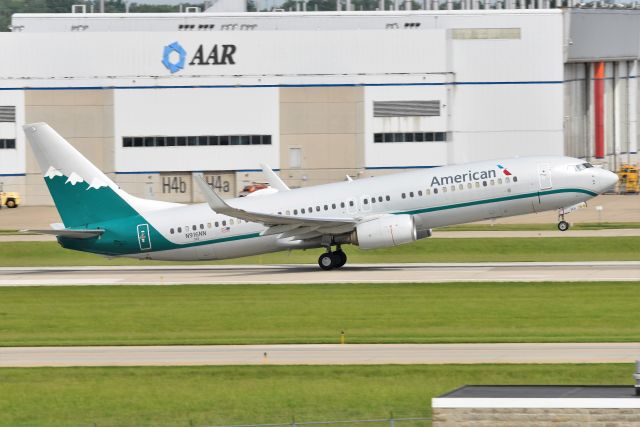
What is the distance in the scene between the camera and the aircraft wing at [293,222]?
172 ft

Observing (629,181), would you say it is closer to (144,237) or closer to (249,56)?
(249,56)

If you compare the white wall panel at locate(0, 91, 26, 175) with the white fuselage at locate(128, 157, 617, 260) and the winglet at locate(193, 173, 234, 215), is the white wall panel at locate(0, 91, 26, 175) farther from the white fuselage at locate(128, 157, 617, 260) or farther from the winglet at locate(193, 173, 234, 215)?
the winglet at locate(193, 173, 234, 215)

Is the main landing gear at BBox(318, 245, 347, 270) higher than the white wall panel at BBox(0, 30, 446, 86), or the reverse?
the white wall panel at BBox(0, 30, 446, 86)

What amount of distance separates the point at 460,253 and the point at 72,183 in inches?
817

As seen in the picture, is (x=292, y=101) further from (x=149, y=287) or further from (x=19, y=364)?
(x=19, y=364)

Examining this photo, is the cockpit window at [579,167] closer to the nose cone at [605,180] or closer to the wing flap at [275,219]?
the nose cone at [605,180]

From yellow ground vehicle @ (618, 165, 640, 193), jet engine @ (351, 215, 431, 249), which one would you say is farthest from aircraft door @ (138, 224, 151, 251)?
yellow ground vehicle @ (618, 165, 640, 193)

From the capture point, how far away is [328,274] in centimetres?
5481

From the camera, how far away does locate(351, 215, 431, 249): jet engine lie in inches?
2099

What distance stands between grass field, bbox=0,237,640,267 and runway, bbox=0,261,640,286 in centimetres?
342

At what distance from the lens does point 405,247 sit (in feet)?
216

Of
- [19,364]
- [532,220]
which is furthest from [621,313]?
[532,220]

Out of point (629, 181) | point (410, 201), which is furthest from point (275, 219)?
point (629, 181)

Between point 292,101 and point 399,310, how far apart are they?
67.2 m
